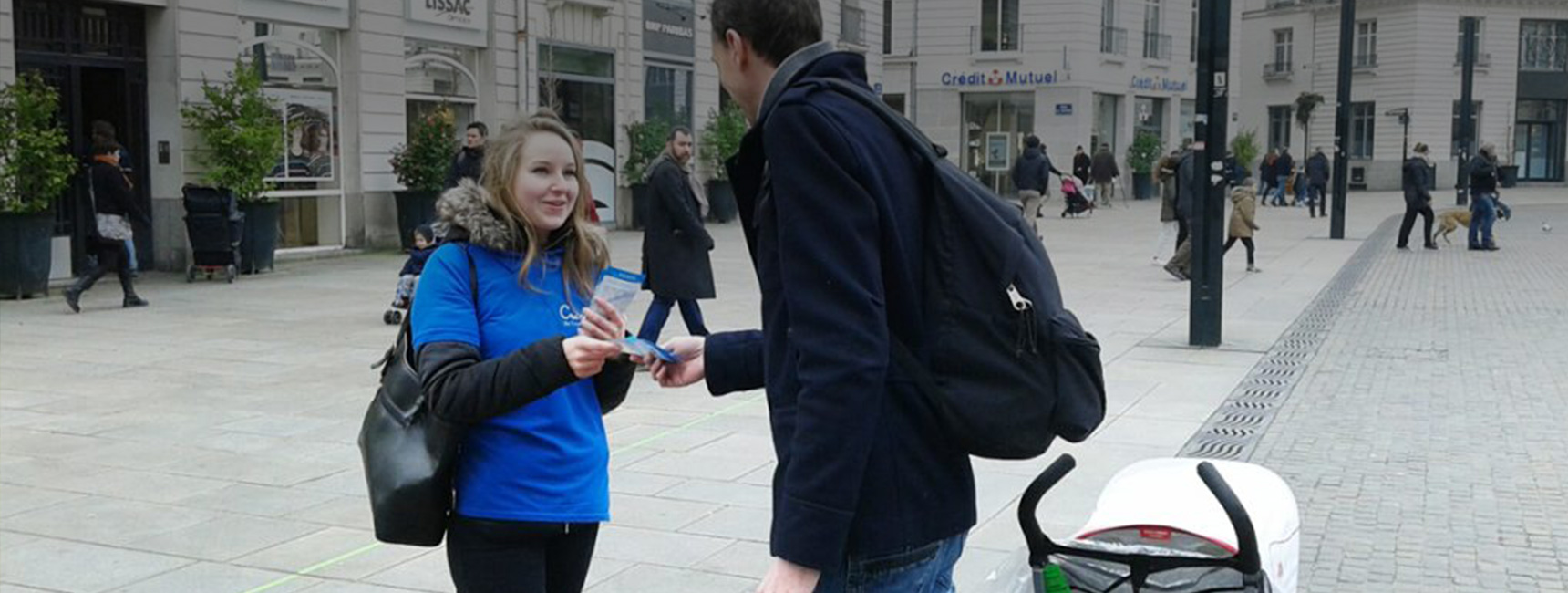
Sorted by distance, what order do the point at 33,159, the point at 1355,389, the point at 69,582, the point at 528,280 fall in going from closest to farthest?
the point at 528,280 < the point at 69,582 < the point at 1355,389 < the point at 33,159

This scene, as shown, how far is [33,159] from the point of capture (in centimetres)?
1394

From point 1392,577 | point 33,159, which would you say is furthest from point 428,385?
point 33,159

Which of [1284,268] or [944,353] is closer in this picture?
[944,353]

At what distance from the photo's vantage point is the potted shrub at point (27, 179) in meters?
13.9

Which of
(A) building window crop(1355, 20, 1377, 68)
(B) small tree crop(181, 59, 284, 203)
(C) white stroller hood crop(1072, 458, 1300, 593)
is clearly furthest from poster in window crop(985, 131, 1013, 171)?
(C) white stroller hood crop(1072, 458, 1300, 593)

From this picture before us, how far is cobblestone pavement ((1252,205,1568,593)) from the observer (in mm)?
5680

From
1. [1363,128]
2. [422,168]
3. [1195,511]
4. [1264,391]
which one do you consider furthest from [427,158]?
[1363,128]

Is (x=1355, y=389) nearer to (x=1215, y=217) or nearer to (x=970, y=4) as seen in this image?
(x=1215, y=217)

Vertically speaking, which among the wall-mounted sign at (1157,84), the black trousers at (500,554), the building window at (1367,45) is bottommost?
the black trousers at (500,554)

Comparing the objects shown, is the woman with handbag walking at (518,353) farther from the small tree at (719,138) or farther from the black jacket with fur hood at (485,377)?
the small tree at (719,138)

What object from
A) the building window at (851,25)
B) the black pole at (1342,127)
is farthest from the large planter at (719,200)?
the black pole at (1342,127)

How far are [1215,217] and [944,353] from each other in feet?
32.0

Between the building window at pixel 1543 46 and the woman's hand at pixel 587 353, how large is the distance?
2475 inches

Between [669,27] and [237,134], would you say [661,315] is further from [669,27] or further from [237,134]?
[669,27]
